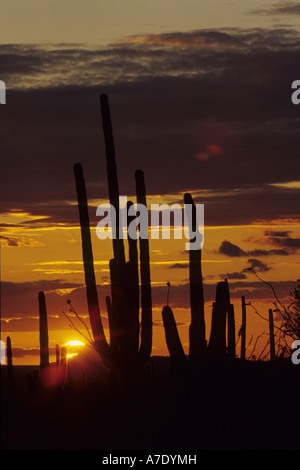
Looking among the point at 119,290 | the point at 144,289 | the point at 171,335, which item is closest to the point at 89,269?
the point at 119,290

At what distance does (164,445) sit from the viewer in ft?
55.3

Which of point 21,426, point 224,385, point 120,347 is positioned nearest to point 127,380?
point 120,347

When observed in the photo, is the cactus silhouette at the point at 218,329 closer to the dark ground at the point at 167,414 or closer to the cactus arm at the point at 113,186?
the dark ground at the point at 167,414

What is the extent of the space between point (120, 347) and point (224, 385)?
8.07 ft

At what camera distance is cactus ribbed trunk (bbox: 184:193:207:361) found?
70.1 ft

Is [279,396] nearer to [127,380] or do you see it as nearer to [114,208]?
[127,380]

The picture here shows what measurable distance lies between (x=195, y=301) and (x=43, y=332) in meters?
6.68

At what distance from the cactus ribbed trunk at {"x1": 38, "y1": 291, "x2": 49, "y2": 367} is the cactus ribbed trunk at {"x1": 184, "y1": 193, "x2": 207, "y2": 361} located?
18.8 feet

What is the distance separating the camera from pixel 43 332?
87.3ft

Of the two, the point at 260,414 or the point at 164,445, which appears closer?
the point at 164,445

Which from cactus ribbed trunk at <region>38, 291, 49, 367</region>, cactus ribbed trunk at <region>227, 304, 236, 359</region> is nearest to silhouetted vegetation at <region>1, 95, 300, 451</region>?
cactus ribbed trunk at <region>227, 304, 236, 359</region>

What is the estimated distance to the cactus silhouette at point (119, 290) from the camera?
20.5 metres

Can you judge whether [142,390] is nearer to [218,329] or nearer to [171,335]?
[171,335]

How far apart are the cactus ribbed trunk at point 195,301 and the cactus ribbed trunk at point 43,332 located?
18.8ft
